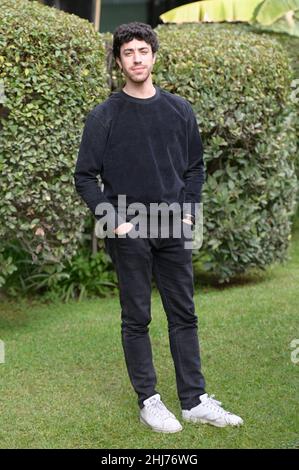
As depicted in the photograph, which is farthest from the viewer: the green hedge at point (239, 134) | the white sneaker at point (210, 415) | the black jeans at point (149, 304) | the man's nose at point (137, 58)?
the green hedge at point (239, 134)

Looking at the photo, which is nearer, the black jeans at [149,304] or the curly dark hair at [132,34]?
the curly dark hair at [132,34]

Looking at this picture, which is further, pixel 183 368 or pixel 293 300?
pixel 293 300

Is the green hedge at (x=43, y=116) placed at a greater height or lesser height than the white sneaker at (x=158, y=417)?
greater

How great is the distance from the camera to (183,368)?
5016 mm

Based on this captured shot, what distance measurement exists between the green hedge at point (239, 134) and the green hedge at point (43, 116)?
92cm

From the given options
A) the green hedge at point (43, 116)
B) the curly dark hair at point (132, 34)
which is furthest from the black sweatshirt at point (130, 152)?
the green hedge at point (43, 116)

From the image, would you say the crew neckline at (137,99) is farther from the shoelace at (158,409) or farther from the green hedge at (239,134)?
the green hedge at (239,134)

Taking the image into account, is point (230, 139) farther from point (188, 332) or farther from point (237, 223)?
point (188, 332)

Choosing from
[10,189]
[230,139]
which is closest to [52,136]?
[10,189]

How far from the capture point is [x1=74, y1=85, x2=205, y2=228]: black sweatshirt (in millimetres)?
4746

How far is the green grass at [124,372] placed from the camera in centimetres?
492

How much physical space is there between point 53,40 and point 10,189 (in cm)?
107

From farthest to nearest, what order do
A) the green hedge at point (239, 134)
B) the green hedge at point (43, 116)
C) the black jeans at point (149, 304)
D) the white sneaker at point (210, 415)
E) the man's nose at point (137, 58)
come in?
1. the green hedge at point (239, 134)
2. the green hedge at point (43, 116)
3. the white sneaker at point (210, 415)
4. the black jeans at point (149, 304)
5. the man's nose at point (137, 58)

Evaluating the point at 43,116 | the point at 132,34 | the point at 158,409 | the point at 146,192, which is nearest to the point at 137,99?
the point at 132,34
